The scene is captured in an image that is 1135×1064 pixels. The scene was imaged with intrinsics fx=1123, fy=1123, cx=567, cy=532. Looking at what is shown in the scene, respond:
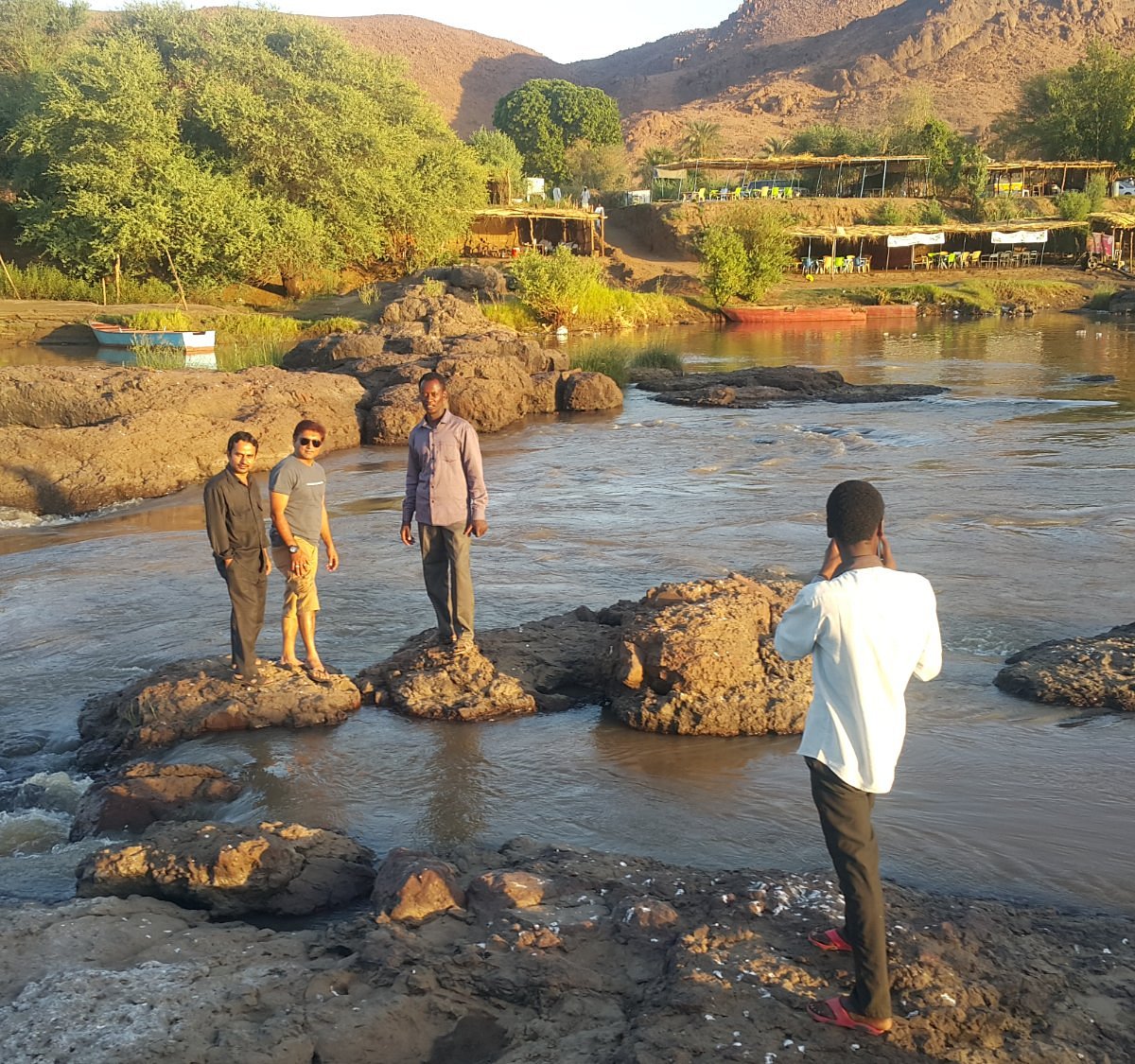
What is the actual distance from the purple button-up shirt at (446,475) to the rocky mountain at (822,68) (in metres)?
94.9

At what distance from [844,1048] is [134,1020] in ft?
7.07

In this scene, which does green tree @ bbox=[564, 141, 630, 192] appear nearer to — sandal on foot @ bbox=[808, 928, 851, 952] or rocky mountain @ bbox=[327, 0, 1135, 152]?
rocky mountain @ bbox=[327, 0, 1135, 152]

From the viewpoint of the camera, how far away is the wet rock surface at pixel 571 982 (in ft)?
10.9

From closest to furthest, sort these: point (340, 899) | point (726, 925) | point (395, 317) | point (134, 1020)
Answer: point (134, 1020), point (726, 925), point (340, 899), point (395, 317)

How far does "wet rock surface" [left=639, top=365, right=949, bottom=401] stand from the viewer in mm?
22141

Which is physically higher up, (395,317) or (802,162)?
(802,162)

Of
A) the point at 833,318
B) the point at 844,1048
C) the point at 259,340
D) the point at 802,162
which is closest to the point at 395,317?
the point at 259,340

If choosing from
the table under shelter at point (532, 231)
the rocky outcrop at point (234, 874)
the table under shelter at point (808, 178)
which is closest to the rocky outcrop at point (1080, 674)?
the rocky outcrop at point (234, 874)

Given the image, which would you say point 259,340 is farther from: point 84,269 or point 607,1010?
point 607,1010

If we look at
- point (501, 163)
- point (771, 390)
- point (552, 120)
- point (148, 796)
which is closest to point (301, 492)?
point (148, 796)

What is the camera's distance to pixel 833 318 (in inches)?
1663

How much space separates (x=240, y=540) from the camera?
6719mm

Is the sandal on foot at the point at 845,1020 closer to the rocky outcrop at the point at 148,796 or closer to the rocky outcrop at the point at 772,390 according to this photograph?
the rocky outcrop at the point at 148,796

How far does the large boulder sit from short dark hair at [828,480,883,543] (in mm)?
2905
